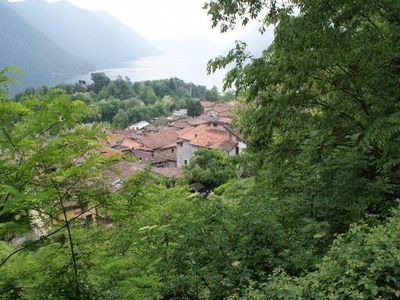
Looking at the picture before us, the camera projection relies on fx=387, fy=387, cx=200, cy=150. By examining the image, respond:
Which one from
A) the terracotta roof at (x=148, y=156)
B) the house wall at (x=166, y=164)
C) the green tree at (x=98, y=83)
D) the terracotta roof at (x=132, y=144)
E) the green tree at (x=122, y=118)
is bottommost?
the green tree at (x=122, y=118)

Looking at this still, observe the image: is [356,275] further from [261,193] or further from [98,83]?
[98,83]

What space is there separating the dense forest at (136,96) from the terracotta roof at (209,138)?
34.2 metres

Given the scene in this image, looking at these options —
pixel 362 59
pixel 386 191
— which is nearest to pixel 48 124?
pixel 386 191

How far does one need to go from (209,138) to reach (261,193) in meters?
38.6

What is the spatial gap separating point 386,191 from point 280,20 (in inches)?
144

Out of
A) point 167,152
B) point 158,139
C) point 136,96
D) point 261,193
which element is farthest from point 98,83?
point 261,193

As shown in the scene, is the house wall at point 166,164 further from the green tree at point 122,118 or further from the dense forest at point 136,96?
the green tree at point 122,118

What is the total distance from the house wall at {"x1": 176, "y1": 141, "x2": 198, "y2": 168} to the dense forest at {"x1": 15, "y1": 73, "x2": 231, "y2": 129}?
34.6m

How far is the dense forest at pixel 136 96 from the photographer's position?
294ft

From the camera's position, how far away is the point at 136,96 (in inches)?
4281

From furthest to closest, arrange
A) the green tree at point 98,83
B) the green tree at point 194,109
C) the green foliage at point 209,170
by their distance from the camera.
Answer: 1. the green tree at point 98,83
2. the green tree at point 194,109
3. the green foliage at point 209,170

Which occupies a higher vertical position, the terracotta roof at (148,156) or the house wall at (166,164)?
the terracotta roof at (148,156)

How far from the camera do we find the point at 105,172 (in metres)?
4.70

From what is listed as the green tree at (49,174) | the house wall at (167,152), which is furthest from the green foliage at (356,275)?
the house wall at (167,152)
